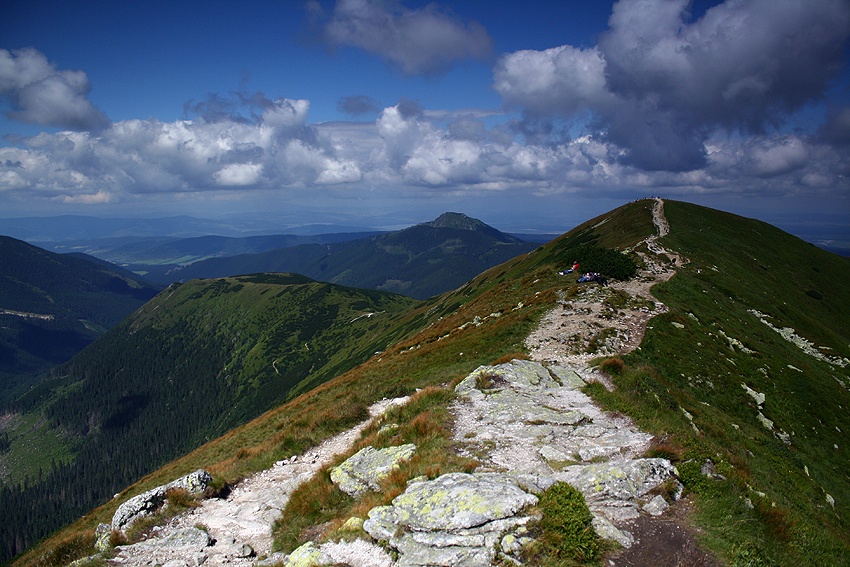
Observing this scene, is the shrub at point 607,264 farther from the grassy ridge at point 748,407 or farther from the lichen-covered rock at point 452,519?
the lichen-covered rock at point 452,519

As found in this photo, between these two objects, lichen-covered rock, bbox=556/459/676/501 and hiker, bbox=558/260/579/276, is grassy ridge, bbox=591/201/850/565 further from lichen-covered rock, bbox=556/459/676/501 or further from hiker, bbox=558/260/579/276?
hiker, bbox=558/260/579/276

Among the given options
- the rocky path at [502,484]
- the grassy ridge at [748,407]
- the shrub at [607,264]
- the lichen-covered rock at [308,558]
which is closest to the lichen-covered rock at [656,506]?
the rocky path at [502,484]

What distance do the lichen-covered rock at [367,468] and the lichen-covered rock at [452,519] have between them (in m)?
2.41

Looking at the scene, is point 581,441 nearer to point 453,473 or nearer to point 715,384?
point 453,473

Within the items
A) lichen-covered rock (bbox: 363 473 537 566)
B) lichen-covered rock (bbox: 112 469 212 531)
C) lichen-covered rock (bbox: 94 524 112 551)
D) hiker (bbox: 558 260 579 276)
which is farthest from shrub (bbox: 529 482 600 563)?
hiker (bbox: 558 260 579 276)

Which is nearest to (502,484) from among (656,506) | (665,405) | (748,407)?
(656,506)

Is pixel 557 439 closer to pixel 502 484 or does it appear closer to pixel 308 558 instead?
pixel 502 484

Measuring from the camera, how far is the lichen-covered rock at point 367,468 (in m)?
13.4

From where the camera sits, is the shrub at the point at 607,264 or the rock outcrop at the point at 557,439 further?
the shrub at the point at 607,264

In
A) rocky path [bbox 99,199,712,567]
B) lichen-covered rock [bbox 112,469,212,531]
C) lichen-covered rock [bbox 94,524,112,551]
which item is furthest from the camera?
lichen-covered rock [bbox 112,469,212,531]

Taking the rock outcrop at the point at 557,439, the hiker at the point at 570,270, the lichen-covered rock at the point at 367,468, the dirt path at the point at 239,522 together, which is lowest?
the dirt path at the point at 239,522

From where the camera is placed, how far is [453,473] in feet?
38.9

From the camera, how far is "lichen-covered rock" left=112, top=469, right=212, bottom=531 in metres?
13.8

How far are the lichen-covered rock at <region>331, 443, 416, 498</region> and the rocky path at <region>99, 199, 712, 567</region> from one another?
221 centimetres
